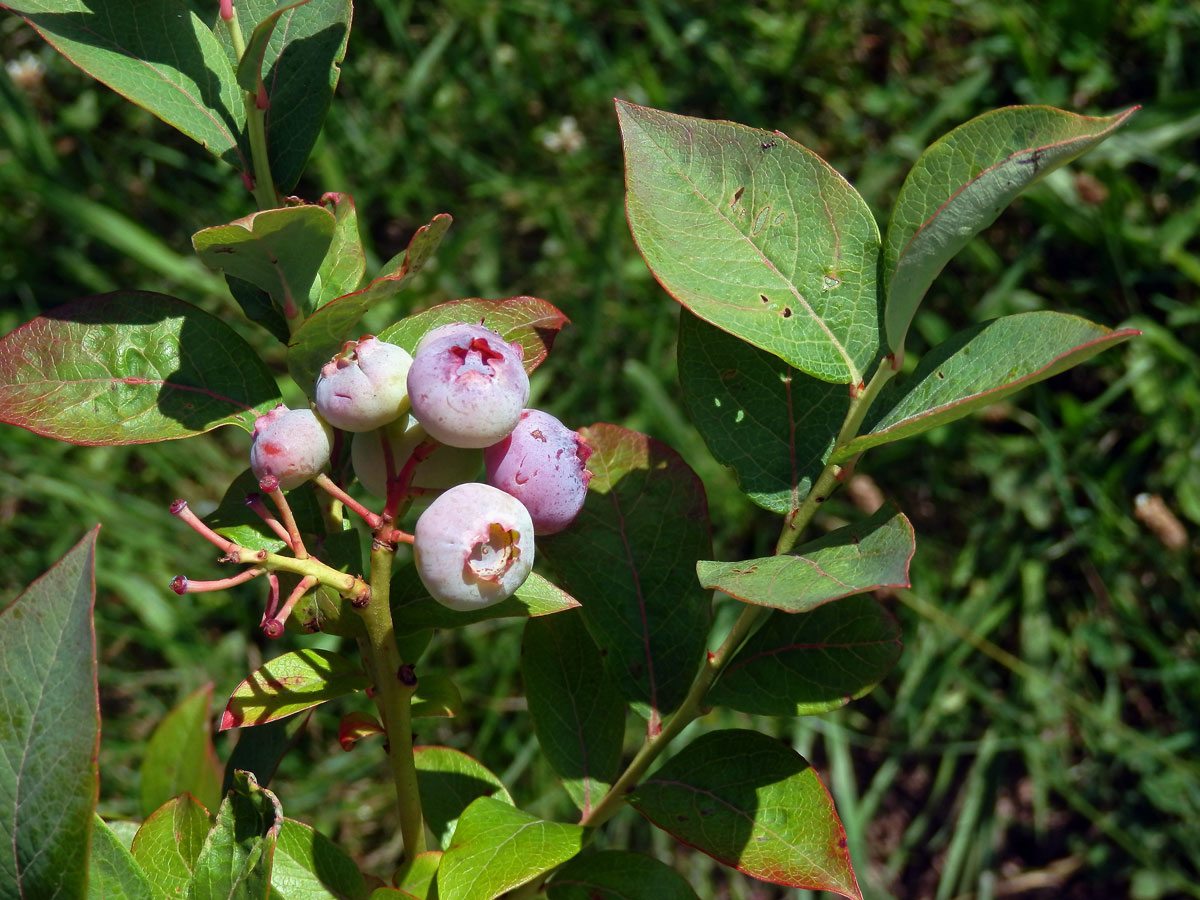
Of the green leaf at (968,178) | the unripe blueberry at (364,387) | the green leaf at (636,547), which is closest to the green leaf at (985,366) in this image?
the green leaf at (968,178)

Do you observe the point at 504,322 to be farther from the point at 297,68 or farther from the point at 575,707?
the point at 575,707

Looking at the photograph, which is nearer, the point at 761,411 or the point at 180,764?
the point at 761,411

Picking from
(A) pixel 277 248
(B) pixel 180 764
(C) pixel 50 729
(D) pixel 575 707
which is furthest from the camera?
(B) pixel 180 764

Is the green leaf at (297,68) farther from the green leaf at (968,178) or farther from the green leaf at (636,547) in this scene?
the green leaf at (968,178)

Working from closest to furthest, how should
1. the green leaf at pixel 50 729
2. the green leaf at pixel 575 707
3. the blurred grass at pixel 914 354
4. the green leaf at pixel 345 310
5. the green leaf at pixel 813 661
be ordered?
the green leaf at pixel 50 729 → the green leaf at pixel 345 310 → the green leaf at pixel 813 661 → the green leaf at pixel 575 707 → the blurred grass at pixel 914 354

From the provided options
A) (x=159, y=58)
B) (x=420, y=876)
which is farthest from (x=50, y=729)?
(x=159, y=58)

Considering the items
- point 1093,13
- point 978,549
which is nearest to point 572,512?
point 978,549
